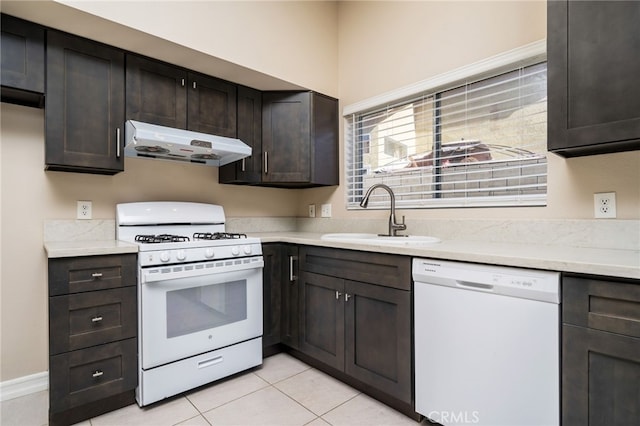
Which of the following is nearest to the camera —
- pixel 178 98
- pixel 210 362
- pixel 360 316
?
pixel 360 316

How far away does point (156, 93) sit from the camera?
2.26 m

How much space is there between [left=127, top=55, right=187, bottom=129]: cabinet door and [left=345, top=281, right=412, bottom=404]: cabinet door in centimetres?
166

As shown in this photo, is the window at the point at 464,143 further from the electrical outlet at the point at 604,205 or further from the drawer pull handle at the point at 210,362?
the drawer pull handle at the point at 210,362

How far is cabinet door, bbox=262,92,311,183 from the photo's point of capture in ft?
9.12

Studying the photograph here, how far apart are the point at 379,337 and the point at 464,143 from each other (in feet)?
4.54

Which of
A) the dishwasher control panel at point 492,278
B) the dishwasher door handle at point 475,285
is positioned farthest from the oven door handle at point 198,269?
the dishwasher door handle at point 475,285

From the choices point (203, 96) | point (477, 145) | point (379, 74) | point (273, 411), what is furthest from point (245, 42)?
point (273, 411)

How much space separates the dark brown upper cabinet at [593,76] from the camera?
51.2 inches

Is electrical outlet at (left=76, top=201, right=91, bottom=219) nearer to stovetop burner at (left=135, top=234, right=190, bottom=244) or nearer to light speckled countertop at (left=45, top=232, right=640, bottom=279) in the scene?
light speckled countertop at (left=45, top=232, right=640, bottom=279)

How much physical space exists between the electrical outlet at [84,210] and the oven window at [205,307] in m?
0.88

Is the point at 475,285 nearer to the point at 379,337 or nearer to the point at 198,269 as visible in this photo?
the point at 379,337

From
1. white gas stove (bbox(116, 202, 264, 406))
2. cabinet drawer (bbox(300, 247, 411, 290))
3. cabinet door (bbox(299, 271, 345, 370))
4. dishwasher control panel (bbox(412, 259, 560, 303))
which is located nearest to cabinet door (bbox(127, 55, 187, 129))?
white gas stove (bbox(116, 202, 264, 406))

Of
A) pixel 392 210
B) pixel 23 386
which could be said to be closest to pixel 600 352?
pixel 392 210

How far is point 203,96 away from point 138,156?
639 millimetres
